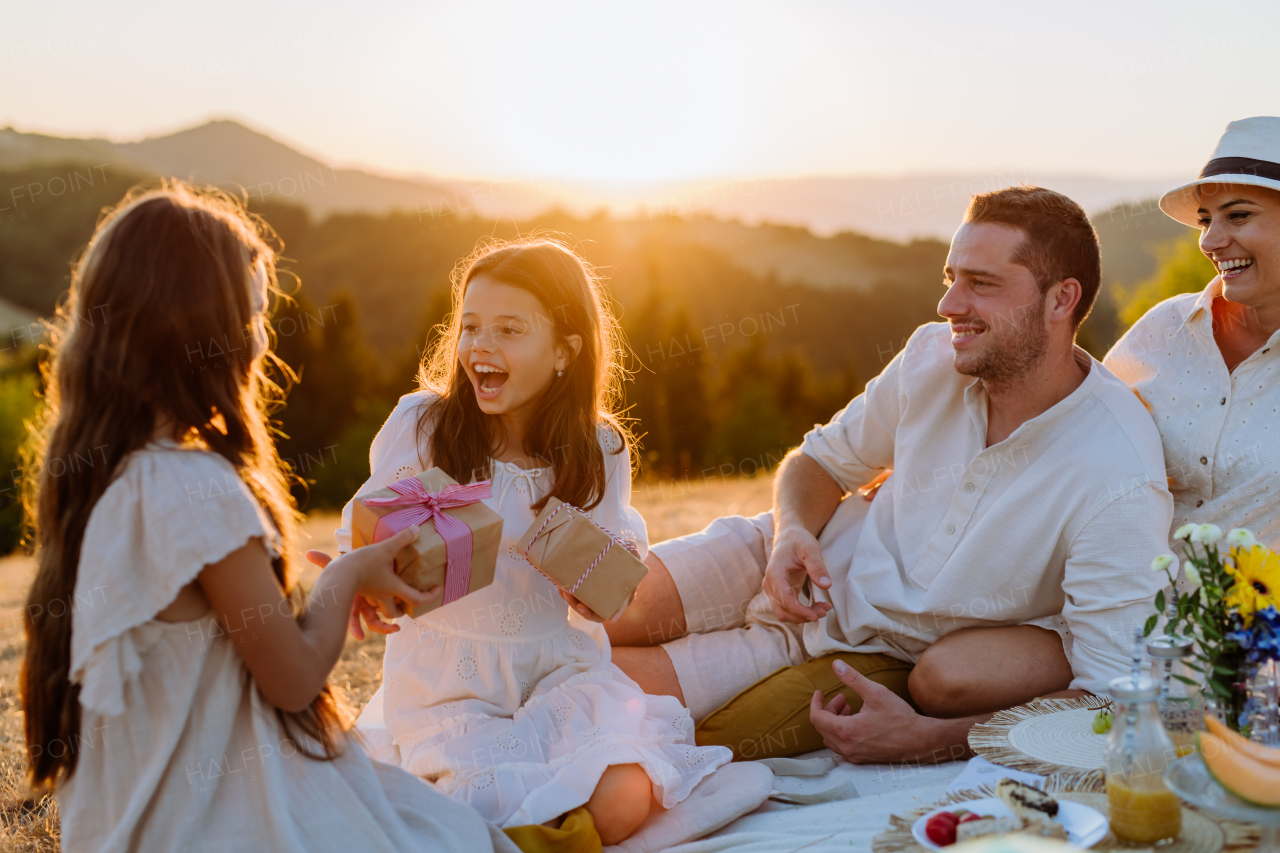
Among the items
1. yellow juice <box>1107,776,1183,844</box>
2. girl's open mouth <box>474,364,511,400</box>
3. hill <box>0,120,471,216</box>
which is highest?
hill <box>0,120,471,216</box>

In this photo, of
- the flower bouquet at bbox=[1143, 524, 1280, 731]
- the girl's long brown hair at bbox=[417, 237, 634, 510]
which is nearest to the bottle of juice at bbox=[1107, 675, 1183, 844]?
the flower bouquet at bbox=[1143, 524, 1280, 731]

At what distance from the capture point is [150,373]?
6.88 ft

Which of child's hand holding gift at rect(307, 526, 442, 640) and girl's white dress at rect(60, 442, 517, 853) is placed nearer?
girl's white dress at rect(60, 442, 517, 853)

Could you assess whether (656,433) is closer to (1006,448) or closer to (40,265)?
(1006,448)

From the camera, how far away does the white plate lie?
1.99 meters

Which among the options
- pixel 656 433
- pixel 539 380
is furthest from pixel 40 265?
pixel 539 380

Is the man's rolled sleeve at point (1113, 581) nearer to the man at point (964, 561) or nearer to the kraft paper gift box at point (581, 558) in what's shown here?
the man at point (964, 561)

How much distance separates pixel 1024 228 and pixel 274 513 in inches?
110

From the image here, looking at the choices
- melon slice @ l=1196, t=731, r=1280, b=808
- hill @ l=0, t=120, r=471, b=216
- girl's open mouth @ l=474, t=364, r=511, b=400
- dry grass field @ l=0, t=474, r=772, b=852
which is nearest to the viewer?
melon slice @ l=1196, t=731, r=1280, b=808

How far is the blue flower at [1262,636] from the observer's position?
6.58 feet

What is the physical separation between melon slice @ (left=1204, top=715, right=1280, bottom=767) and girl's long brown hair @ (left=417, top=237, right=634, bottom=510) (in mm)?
1930

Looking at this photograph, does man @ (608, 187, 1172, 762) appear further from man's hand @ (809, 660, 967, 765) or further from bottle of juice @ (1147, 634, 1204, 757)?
bottle of juice @ (1147, 634, 1204, 757)

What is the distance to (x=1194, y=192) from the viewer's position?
147 inches

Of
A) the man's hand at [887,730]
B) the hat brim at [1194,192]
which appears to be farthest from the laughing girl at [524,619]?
the hat brim at [1194,192]
